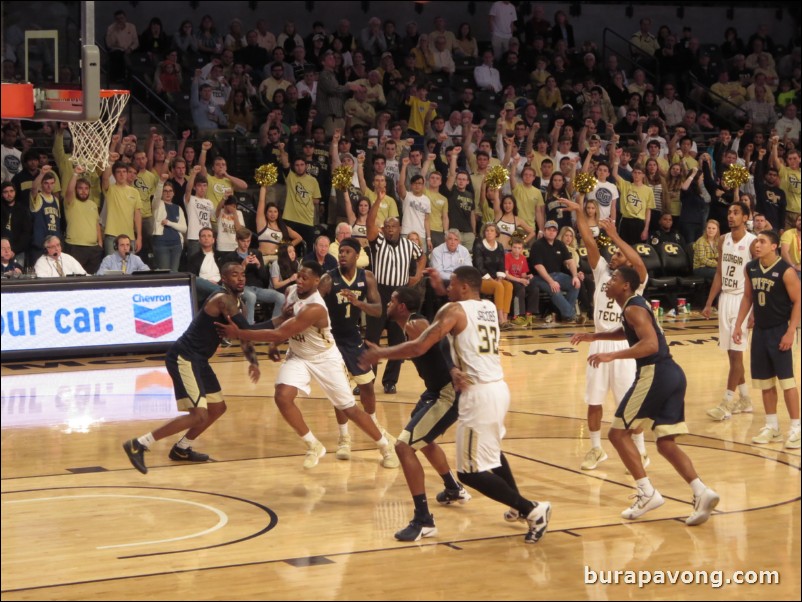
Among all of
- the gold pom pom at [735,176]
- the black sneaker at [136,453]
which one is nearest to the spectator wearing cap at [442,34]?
the gold pom pom at [735,176]

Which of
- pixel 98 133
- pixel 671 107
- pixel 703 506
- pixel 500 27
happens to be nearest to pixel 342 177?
pixel 98 133

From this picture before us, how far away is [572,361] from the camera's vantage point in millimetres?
15938

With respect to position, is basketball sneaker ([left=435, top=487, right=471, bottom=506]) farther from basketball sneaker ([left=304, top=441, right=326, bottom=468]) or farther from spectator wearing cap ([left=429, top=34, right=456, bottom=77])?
spectator wearing cap ([left=429, top=34, right=456, bottom=77])

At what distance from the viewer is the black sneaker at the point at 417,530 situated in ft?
27.0

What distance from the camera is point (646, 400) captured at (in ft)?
29.0

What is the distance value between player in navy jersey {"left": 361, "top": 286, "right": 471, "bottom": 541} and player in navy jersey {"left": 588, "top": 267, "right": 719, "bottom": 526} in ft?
3.85

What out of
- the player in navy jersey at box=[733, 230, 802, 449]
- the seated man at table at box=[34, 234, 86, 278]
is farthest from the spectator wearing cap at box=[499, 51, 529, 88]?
the player in navy jersey at box=[733, 230, 802, 449]

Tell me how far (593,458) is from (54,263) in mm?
7605

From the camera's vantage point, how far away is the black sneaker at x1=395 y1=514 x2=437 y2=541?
8234 millimetres

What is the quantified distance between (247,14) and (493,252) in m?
8.78

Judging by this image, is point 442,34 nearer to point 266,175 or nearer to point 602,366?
point 266,175

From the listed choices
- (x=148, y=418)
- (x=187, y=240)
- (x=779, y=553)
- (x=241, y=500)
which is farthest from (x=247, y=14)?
(x=779, y=553)

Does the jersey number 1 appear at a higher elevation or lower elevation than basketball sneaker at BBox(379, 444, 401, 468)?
higher

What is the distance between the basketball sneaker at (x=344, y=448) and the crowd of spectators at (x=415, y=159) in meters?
3.92
